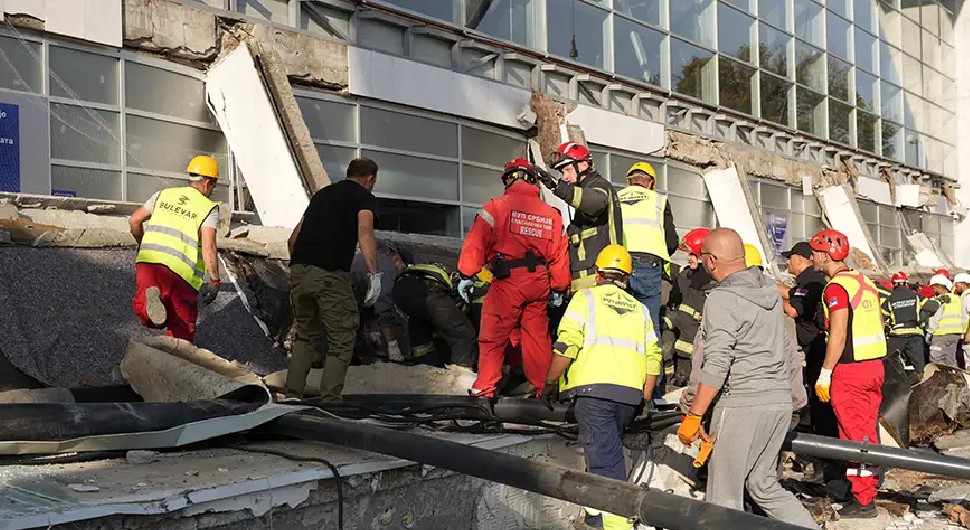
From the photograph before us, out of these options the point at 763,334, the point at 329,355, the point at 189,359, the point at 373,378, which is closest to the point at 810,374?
the point at 763,334

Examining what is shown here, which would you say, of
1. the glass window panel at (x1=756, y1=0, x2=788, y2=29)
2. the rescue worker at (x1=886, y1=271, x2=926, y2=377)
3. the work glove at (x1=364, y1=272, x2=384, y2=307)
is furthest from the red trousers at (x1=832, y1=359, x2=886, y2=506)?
the glass window panel at (x1=756, y1=0, x2=788, y2=29)

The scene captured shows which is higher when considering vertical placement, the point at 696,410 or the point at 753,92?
the point at 753,92

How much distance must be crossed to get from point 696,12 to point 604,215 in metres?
13.3

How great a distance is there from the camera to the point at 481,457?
12.4 ft

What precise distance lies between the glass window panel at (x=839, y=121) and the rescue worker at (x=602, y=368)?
66.2 feet

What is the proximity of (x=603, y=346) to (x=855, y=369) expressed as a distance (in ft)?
8.26

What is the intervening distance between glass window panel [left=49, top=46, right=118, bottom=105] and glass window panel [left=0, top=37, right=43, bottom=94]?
142mm

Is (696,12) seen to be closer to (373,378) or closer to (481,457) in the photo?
(373,378)

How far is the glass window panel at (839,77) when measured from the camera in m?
23.3

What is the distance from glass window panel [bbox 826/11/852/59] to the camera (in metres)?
23.4

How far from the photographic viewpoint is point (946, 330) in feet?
42.1

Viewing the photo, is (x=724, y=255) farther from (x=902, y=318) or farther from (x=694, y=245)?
(x=902, y=318)

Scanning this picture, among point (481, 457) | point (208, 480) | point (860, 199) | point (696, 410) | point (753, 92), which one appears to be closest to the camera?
point (208, 480)

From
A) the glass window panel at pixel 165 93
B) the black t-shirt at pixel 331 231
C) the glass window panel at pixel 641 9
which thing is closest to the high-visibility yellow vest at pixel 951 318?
the glass window panel at pixel 641 9
